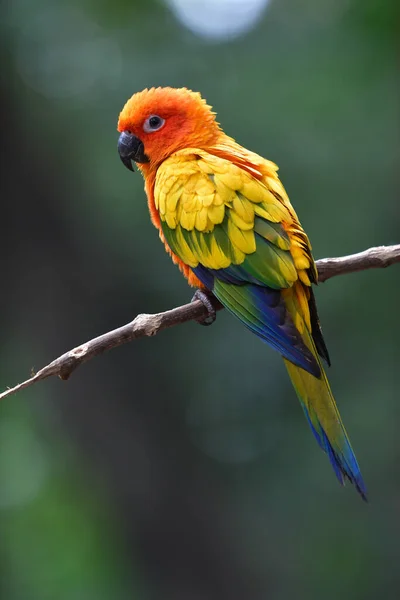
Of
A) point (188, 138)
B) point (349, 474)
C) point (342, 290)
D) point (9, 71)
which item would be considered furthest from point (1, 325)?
point (349, 474)

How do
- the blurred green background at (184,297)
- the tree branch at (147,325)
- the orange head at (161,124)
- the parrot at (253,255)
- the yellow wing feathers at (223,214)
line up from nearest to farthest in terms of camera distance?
the tree branch at (147,325) < the parrot at (253,255) < the yellow wing feathers at (223,214) < the orange head at (161,124) < the blurred green background at (184,297)

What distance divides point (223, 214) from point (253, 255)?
17 cm

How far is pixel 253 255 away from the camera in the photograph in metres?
2.21

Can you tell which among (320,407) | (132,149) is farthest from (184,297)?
(320,407)

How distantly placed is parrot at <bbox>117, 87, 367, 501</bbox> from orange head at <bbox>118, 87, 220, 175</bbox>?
0.12 metres

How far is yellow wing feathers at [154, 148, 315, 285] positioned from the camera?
7.30 feet

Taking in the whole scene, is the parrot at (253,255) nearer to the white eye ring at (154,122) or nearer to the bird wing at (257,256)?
the bird wing at (257,256)

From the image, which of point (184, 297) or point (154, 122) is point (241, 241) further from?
point (184, 297)

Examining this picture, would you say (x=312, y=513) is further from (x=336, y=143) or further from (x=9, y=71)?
(x=9, y=71)

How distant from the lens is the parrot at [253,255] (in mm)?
2064

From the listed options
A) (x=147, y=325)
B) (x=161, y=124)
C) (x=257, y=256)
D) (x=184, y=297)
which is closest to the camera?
(x=147, y=325)

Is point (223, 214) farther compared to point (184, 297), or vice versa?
point (184, 297)

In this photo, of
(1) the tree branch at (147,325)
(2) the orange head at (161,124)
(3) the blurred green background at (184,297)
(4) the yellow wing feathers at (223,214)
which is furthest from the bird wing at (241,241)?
(3) the blurred green background at (184,297)

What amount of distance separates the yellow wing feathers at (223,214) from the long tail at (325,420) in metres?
0.29
